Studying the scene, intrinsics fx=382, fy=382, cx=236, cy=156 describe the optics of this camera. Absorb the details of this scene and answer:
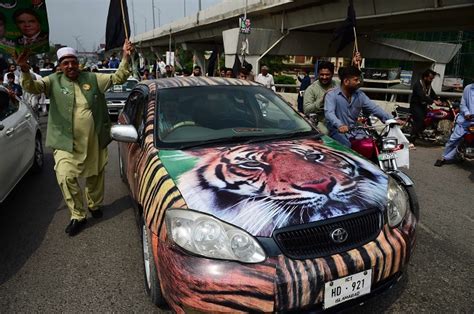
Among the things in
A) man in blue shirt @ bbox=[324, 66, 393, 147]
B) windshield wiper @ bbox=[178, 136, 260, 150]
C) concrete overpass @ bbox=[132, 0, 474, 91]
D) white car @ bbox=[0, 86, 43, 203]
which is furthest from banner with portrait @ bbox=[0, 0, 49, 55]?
concrete overpass @ bbox=[132, 0, 474, 91]

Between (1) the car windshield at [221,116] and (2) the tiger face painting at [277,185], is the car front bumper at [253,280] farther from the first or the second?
(1) the car windshield at [221,116]

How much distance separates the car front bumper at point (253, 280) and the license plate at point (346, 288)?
0.09 ft

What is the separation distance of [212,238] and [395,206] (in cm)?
119

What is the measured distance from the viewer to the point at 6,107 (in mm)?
4930

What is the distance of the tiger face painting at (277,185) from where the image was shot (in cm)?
205

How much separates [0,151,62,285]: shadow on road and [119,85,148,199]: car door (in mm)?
1102

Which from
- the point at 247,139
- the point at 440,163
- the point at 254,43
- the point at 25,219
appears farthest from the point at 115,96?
the point at 254,43

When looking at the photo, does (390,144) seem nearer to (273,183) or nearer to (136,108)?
(273,183)

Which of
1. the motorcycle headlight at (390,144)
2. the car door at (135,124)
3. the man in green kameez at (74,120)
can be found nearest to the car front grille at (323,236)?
the car door at (135,124)

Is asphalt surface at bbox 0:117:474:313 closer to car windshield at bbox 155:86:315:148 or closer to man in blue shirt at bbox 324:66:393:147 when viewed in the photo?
car windshield at bbox 155:86:315:148

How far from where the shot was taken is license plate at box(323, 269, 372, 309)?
6.53ft

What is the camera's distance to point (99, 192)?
429 centimetres

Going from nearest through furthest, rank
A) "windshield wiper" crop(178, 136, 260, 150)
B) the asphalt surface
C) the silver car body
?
the asphalt surface, "windshield wiper" crop(178, 136, 260, 150), the silver car body

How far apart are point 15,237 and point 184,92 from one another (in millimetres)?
2215
